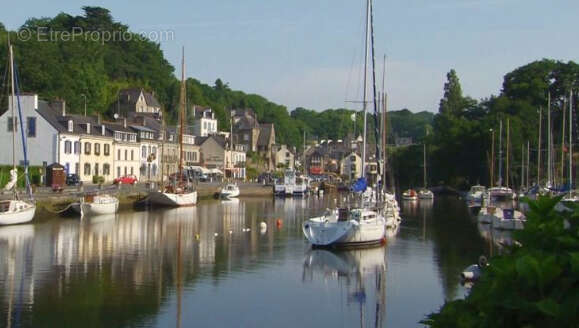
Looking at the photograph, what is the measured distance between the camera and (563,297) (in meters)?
5.77

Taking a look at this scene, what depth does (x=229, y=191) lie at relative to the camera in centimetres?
8469

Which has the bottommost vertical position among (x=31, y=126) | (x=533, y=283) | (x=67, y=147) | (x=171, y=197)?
(x=171, y=197)

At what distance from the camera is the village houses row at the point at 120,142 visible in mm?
72750

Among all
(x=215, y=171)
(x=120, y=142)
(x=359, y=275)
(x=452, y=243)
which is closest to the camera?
(x=359, y=275)

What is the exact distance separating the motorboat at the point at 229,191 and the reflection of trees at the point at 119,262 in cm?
2595

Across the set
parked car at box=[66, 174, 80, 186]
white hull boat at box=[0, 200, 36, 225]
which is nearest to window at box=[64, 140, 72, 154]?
parked car at box=[66, 174, 80, 186]

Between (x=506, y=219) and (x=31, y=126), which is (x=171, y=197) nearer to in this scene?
(x=31, y=126)

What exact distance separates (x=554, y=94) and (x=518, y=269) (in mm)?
113075

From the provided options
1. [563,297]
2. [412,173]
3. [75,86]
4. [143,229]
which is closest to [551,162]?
[143,229]

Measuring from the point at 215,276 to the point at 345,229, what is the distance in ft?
28.5

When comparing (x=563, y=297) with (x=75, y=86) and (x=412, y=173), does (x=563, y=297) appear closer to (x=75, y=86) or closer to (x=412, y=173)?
(x=75, y=86)

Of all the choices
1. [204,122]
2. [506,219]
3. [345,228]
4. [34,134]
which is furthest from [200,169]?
[345,228]

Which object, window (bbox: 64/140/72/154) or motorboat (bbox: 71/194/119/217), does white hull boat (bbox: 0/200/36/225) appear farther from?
window (bbox: 64/140/72/154)

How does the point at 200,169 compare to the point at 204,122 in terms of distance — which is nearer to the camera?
the point at 200,169
